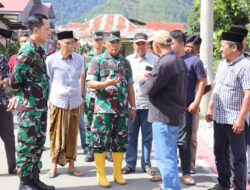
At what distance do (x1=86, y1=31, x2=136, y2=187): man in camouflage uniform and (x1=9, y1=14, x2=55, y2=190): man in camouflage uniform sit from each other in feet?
2.49

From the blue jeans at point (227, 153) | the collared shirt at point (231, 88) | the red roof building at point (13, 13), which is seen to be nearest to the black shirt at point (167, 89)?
the collared shirt at point (231, 88)

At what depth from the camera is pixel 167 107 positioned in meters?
4.06

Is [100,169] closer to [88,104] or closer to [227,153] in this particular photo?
[88,104]

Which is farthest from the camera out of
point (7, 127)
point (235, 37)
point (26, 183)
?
point (7, 127)

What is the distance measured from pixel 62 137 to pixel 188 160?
2.00 metres

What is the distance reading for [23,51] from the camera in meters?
4.33

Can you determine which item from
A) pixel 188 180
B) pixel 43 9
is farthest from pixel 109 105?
pixel 43 9

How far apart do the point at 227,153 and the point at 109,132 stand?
5.56 feet

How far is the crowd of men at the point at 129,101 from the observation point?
4086mm

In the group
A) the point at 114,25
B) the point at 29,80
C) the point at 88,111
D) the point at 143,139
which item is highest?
the point at 114,25

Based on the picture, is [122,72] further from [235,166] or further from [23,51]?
[235,166]

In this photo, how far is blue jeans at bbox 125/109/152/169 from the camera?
5.61 m

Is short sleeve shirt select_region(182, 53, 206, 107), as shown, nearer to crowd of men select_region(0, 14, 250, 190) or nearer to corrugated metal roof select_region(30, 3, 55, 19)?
crowd of men select_region(0, 14, 250, 190)

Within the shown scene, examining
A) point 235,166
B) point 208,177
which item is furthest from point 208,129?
point 235,166
